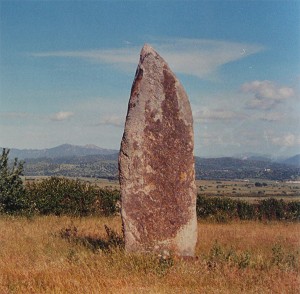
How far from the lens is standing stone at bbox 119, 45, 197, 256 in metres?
9.57

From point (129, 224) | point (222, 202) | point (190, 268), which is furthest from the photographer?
point (222, 202)

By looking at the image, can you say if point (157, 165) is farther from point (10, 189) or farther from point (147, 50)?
point (10, 189)

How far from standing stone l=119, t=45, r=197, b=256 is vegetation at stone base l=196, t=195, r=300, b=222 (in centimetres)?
1015

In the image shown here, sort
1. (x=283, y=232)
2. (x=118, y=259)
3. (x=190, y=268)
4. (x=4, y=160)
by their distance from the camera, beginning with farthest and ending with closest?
1. (x=4, y=160)
2. (x=283, y=232)
3. (x=118, y=259)
4. (x=190, y=268)

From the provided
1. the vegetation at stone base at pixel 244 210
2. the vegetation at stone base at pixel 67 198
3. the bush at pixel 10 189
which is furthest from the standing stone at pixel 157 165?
the vegetation at stone base at pixel 244 210

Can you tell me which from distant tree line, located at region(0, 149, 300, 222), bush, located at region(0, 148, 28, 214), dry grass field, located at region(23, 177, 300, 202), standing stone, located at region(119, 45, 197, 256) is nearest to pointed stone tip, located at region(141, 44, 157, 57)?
standing stone, located at region(119, 45, 197, 256)

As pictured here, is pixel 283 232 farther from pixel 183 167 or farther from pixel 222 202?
pixel 183 167

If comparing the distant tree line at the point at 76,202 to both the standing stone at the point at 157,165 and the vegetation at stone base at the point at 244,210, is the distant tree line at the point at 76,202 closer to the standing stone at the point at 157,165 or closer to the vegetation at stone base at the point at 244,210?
the vegetation at stone base at the point at 244,210

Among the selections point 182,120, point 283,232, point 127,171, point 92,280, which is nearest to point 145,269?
point 92,280

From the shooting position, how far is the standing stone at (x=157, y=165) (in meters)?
9.57

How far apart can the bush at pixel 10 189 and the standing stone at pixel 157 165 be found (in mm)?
9161

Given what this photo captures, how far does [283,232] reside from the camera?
16.2m

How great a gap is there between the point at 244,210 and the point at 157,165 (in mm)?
11895

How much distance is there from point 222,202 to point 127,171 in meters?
11.9
